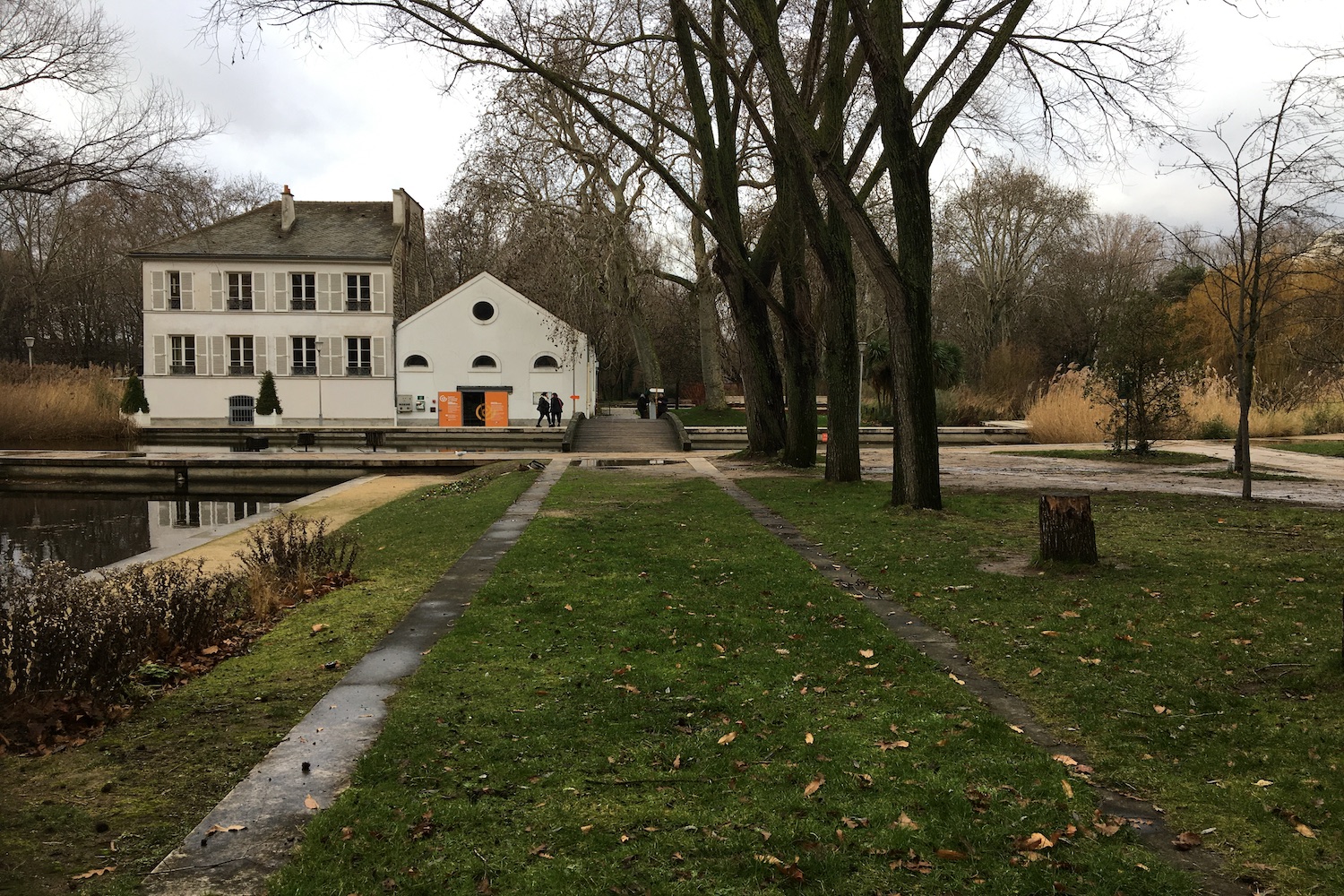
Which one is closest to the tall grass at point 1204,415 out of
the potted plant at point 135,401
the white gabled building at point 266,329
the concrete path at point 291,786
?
the concrete path at point 291,786

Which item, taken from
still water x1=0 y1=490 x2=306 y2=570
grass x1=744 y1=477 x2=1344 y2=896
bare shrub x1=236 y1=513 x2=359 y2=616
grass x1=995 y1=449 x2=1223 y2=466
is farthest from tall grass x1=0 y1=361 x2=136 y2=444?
grass x1=995 y1=449 x2=1223 y2=466

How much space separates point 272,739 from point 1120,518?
1031 centimetres

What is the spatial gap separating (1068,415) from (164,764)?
2939cm

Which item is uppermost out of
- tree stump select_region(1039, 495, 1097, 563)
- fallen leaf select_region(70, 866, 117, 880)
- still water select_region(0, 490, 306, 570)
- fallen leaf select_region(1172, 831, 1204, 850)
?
tree stump select_region(1039, 495, 1097, 563)

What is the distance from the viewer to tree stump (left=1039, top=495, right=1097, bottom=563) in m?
8.81

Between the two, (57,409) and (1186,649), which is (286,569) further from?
(57,409)

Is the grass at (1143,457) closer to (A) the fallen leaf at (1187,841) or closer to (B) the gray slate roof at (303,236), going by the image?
(A) the fallen leaf at (1187,841)

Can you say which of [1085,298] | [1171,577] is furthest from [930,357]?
[1085,298]

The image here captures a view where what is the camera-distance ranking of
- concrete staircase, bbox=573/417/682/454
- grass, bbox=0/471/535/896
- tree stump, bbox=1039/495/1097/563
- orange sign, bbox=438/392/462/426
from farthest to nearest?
orange sign, bbox=438/392/462/426 → concrete staircase, bbox=573/417/682/454 → tree stump, bbox=1039/495/1097/563 → grass, bbox=0/471/535/896

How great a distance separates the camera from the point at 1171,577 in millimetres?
8250

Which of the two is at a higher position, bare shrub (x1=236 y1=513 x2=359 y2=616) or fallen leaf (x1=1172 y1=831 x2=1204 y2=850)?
bare shrub (x1=236 y1=513 x2=359 y2=616)

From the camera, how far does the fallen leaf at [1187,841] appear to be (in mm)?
3701

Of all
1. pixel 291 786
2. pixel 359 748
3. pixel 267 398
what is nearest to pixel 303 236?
pixel 267 398

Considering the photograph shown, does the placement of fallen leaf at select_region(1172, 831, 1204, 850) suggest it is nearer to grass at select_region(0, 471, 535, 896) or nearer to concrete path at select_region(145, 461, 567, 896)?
concrete path at select_region(145, 461, 567, 896)
